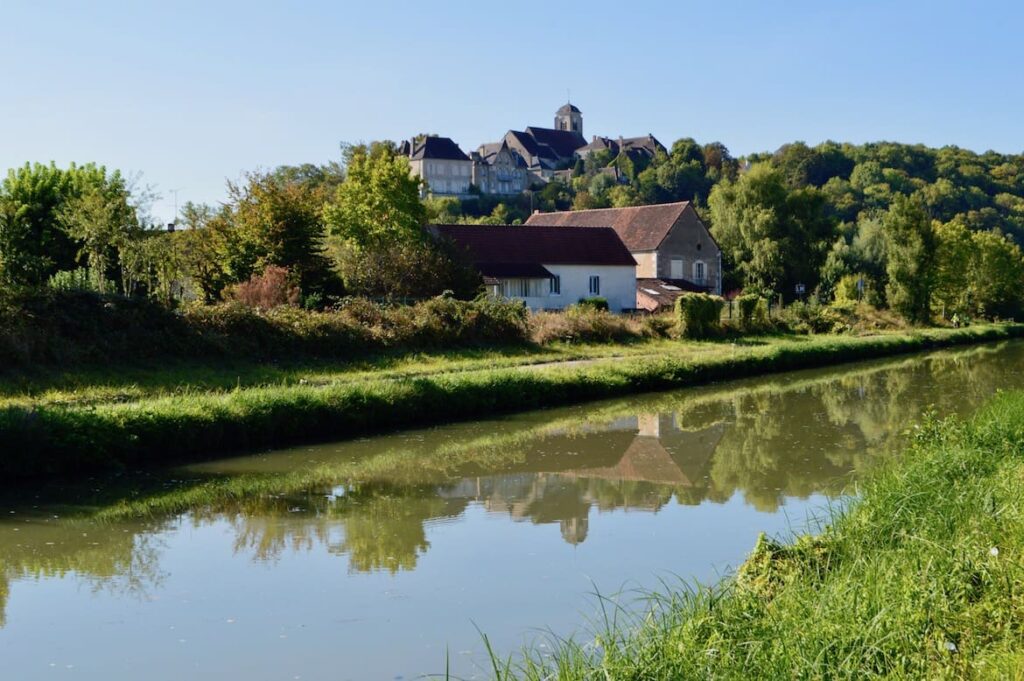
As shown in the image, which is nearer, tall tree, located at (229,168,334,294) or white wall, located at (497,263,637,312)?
tall tree, located at (229,168,334,294)

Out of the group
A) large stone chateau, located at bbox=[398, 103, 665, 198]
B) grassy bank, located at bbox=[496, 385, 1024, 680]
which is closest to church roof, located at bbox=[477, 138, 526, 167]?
large stone chateau, located at bbox=[398, 103, 665, 198]

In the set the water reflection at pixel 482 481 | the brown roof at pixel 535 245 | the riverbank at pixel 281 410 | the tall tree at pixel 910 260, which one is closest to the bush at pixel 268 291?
the riverbank at pixel 281 410

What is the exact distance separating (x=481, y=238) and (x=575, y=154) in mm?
101668

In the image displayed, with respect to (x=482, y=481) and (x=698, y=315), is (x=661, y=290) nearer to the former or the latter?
(x=698, y=315)

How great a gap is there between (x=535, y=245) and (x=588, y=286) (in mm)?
2886

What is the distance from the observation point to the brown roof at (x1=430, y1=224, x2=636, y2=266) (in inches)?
1737

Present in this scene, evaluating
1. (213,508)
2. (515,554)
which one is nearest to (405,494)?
(213,508)

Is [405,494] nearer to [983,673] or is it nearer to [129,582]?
[129,582]

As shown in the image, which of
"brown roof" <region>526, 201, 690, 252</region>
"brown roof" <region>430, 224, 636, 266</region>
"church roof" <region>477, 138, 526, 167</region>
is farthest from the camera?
"church roof" <region>477, 138, 526, 167</region>

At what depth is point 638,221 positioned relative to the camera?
54375 millimetres

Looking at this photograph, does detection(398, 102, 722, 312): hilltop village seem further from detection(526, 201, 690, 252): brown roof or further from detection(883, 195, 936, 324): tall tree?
detection(883, 195, 936, 324): tall tree

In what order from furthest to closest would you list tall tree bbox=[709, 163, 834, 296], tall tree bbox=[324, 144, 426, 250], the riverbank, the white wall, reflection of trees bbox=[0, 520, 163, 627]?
tall tree bbox=[709, 163, 834, 296] < the white wall < tall tree bbox=[324, 144, 426, 250] < the riverbank < reflection of trees bbox=[0, 520, 163, 627]

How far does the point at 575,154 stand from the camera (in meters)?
144

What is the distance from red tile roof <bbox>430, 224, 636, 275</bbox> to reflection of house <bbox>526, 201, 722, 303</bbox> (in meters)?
4.96
